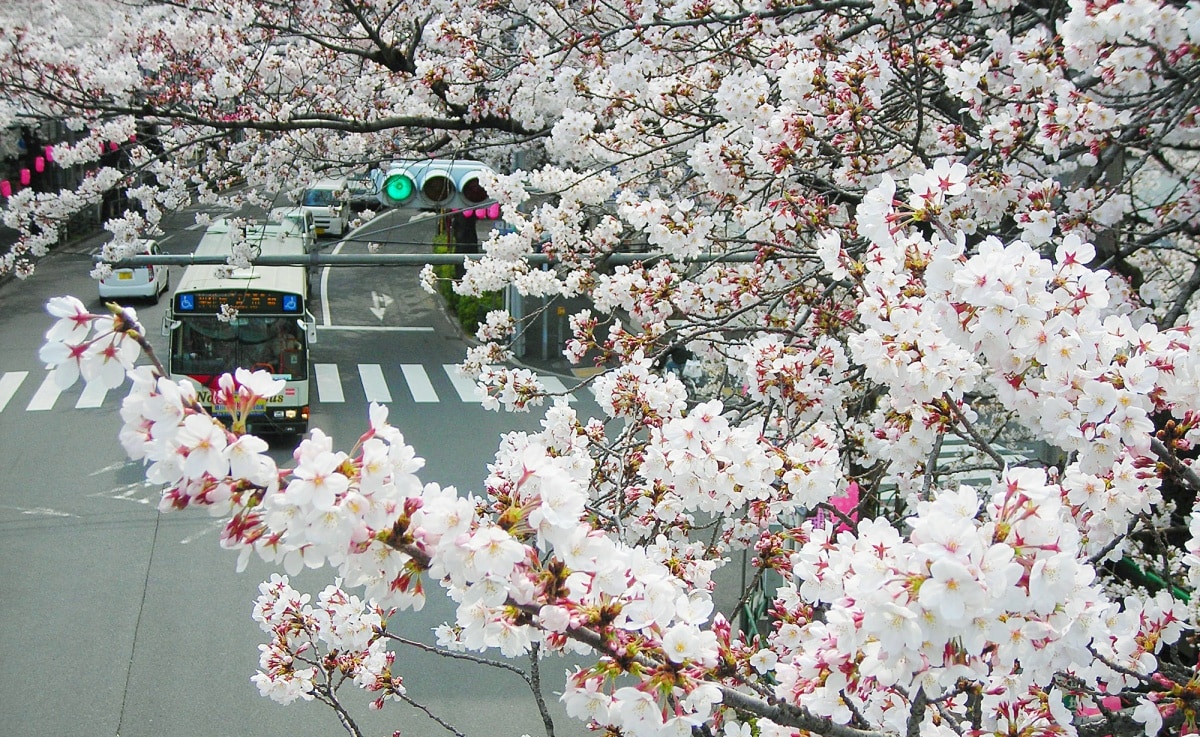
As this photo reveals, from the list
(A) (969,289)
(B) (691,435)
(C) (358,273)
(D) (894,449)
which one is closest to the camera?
(A) (969,289)

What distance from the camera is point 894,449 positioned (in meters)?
3.37

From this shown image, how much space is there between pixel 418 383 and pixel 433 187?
9657mm

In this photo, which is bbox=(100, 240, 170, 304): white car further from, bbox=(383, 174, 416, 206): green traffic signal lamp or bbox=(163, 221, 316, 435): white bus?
bbox=(383, 174, 416, 206): green traffic signal lamp

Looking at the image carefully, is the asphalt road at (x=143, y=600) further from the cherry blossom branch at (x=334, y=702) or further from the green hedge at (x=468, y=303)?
the cherry blossom branch at (x=334, y=702)

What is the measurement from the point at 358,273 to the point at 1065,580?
1039 inches

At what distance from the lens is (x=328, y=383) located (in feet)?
57.8

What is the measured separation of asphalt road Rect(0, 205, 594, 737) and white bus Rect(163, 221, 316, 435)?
867 mm

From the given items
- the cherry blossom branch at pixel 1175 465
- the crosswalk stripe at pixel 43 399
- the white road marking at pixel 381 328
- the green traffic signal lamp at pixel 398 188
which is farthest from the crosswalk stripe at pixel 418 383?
the cherry blossom branch at pixel 1175 465

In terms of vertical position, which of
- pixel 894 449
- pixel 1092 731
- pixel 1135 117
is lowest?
pixel 1092 731

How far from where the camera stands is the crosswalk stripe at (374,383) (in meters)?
17.0

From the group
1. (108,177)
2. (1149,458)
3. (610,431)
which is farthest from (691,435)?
(610,431)

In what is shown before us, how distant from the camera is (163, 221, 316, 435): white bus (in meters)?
13.0

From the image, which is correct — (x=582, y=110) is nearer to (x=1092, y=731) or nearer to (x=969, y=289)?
(x=969, y=289)

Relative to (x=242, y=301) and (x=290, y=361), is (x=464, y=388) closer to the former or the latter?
(x=290, y=361)
